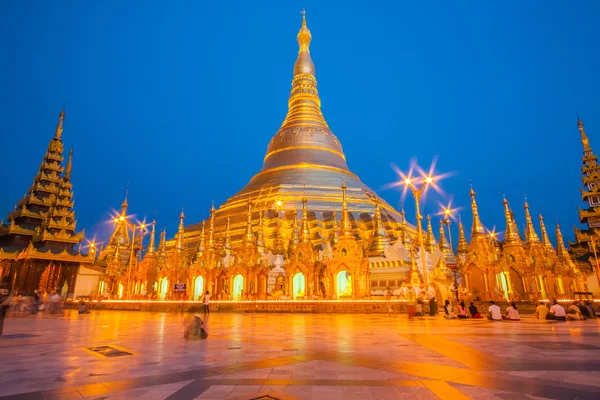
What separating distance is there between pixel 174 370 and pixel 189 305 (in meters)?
20.3

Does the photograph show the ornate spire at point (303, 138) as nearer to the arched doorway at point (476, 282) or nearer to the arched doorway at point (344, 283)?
the arched doorway at point (344, 283)

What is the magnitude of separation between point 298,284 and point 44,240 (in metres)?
27.0

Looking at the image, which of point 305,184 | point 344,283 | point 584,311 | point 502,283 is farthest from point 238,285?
point 584,311

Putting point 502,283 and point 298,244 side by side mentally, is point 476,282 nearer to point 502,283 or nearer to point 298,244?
point 502,283

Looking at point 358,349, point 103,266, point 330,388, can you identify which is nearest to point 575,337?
point 358,349

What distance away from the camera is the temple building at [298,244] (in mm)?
24250

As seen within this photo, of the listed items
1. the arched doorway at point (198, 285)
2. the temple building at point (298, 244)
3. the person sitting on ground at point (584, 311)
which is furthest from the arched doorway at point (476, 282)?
the arched doorway at point (198, 285)

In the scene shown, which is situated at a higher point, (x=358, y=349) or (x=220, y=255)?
(x=220, y=255)

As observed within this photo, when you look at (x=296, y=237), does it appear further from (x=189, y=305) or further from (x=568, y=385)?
(x=568, y=385)

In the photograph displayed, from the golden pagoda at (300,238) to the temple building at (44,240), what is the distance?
10025 mm

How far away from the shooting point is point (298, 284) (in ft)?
83.4

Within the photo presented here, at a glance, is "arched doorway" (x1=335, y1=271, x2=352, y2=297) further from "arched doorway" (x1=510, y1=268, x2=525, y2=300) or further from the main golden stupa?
"arched doorway" (x1=510, y1=268, x2=525, y2=300)

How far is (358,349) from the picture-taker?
22.2 feet

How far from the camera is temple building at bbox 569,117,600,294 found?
35250mm
